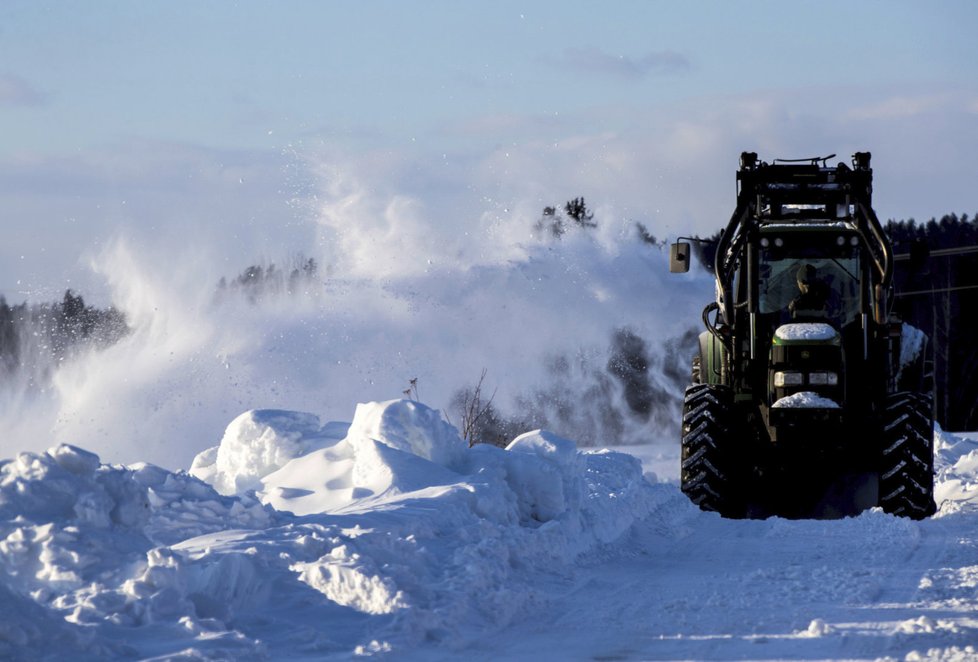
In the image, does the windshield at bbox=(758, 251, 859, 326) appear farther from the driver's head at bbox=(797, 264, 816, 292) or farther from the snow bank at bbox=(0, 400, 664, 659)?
the snow bank at bbox=(0, 400, 664, 659)

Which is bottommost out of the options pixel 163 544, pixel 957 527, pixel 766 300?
pixel 957 527

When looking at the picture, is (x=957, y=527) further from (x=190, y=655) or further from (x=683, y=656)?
(x=190, y=655)

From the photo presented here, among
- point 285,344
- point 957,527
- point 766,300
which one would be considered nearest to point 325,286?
point 285,344

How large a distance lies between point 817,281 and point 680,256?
130 centimetres

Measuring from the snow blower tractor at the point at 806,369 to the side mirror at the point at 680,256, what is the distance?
1 centimetres

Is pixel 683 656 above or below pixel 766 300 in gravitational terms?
below

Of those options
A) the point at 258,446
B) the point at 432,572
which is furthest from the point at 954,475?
the point at 432,572

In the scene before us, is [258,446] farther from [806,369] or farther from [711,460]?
[806,369]

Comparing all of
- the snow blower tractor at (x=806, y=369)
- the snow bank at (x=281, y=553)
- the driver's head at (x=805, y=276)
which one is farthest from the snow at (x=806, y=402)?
the snow bank at (x=281, y=553)

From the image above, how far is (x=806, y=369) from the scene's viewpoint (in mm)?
12188

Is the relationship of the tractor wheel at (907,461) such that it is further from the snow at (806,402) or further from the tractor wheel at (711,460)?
the tractor wheel at (711,460)

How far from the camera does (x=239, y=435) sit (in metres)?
11.8

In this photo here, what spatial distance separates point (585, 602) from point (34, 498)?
292 centimetres

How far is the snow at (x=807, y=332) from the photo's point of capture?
39.8 ft
